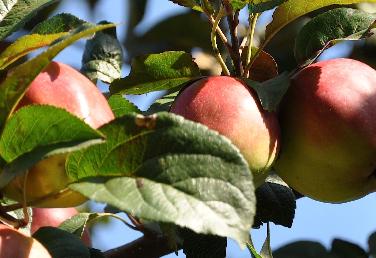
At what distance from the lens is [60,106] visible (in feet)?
3.34

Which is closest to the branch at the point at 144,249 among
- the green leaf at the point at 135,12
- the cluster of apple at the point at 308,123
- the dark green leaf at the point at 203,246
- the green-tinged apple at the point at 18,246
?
the dark green leaf at the point at 203,246

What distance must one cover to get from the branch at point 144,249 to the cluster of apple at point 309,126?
1.28ft

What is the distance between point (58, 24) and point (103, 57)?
1.40 ft

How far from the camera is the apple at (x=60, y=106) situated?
3.21 feet

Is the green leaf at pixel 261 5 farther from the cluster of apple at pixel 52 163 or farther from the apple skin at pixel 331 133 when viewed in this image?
the cluster of apple at pixel 52 163

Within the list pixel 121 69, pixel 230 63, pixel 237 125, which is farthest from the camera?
pixel 121 69

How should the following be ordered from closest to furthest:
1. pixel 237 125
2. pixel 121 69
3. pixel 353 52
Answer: pixel 237 125
pixel 121 69
pixel 353 52

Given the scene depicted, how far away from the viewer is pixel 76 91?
1038mm

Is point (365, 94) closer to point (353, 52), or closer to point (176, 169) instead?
point (176, 169)

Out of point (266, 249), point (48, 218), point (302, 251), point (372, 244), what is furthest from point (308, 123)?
point (372, 244)

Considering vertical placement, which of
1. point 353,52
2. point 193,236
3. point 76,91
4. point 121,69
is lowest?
point 353,52

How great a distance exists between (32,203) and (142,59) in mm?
405

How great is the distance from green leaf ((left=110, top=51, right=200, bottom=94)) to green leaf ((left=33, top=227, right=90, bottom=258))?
374 millimetres

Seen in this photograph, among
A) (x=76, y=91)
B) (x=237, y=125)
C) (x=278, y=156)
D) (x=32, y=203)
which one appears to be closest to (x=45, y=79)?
(x=76, y=91)
